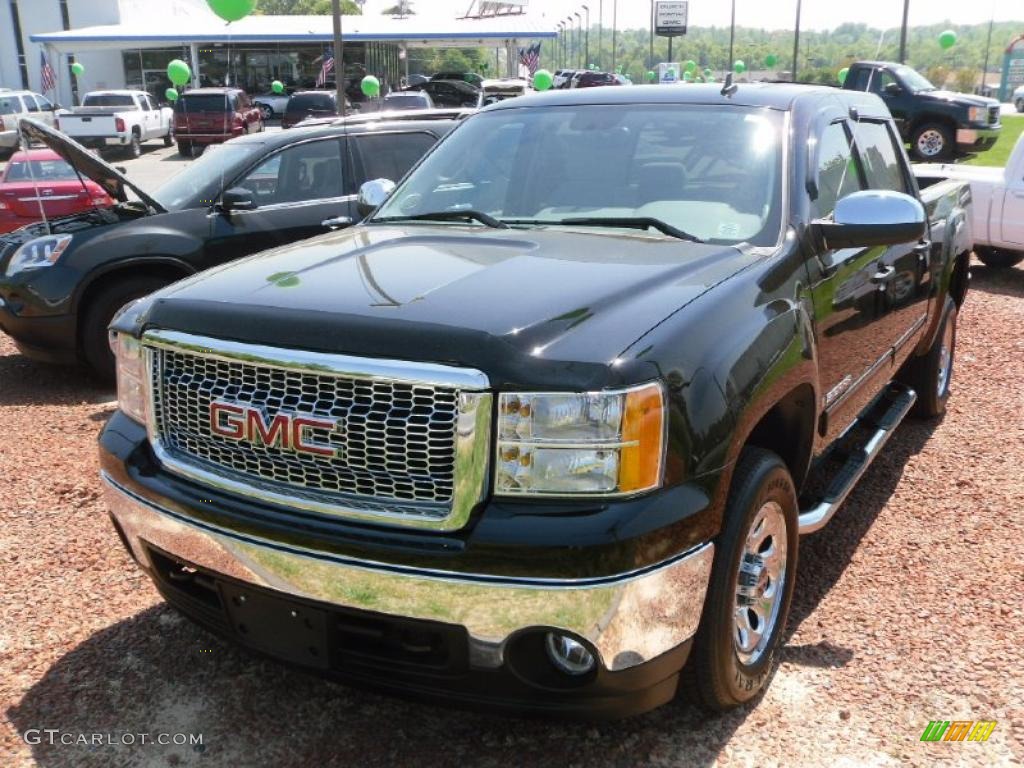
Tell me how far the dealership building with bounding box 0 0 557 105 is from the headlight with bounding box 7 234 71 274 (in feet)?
132

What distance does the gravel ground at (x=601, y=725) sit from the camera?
9.18 ft

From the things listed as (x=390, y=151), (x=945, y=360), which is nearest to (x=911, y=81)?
(x=390, y=151)

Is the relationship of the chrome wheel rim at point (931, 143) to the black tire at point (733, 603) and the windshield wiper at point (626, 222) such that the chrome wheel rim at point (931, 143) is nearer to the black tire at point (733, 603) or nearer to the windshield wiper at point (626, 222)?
the windshield wiper at point (626, 222)

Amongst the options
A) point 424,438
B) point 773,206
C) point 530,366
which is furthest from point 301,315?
point 773,206

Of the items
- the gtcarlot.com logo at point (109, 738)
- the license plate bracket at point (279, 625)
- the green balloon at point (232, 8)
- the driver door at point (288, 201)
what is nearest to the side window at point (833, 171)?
the license plate bracket at point (279, 625)

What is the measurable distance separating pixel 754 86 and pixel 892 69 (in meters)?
18.8

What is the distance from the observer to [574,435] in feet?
7.55

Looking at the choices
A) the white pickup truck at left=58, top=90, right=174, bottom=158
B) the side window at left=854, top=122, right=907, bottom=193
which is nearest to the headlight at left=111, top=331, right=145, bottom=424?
the side window at left=854, top=122, right=907, bottom=193

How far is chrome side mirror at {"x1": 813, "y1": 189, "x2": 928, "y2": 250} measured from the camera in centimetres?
327

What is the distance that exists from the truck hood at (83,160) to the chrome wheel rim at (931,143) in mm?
17927

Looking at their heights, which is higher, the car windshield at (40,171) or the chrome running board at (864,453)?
the car windshield at (40,171)

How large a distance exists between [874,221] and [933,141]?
63.9ft

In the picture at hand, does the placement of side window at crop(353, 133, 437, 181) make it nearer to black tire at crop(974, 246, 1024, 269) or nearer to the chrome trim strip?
the chrome trim strip

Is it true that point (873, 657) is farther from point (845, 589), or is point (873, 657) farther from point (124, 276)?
point (124, 276)
